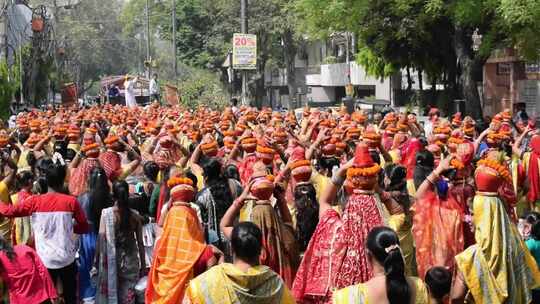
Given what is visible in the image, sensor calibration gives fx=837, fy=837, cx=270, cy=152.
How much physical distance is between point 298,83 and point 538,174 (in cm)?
5207

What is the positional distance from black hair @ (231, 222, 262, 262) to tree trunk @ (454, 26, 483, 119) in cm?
1945

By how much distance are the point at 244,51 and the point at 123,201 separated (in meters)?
18.5

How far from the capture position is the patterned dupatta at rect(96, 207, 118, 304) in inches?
286

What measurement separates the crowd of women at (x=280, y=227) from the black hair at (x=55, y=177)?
1 cm

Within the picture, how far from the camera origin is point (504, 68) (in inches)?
1165

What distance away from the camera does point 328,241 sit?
5465 mm

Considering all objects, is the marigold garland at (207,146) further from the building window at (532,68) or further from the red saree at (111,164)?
the building window at (532,68)

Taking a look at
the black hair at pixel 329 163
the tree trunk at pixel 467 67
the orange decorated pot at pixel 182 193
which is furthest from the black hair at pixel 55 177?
the tree trunk at pixel 467 67

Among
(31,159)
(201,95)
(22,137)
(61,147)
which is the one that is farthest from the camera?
(201,95)

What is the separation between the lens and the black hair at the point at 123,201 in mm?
7254

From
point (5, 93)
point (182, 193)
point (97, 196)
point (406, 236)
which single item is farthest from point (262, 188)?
point (5, 93)

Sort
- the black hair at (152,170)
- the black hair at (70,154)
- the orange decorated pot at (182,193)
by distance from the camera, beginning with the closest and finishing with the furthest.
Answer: the orange decorated pot at (182,193) → the black hair at (152,170) → the black hair at (70,154)

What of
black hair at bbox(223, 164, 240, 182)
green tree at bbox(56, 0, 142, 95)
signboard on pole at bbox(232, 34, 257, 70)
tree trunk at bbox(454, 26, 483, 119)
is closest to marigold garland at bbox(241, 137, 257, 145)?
black hair at bbox(223, 164, 240, 182)

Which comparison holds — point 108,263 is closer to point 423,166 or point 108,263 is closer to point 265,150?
point 265,150
